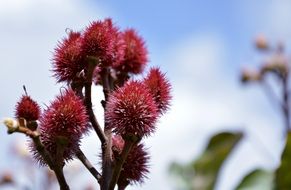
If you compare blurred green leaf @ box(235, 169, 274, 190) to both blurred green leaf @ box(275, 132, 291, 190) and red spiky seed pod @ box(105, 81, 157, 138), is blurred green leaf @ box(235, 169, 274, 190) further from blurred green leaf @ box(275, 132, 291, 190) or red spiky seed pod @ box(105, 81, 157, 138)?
red spiky seed pod @ box(105, 81, 157, 138)

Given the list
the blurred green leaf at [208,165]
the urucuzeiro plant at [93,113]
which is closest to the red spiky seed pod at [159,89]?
the urucuzeiro plant at [93,113]

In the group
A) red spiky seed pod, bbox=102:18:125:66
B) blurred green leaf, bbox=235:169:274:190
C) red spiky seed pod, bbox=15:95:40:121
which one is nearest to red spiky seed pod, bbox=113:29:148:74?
red spiky seed pod, bbox=102:18:125:66

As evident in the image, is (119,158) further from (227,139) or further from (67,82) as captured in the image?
(227,139)

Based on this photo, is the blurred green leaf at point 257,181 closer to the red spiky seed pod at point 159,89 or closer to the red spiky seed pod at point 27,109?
the red spiky seed pod at point 159,89

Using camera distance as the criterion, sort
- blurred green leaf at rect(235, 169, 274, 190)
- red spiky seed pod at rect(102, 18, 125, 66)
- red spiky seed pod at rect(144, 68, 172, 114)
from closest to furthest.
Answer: red spiky seed pod at rect(144, 68, 172, 114) → red spiky seed pod at rect(102, 18, 125, 66) → blurred green leaf at rect(235, 169, 274, 190)

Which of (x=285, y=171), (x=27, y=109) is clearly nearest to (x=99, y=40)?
(x=27, y=109)

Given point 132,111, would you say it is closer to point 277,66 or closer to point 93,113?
point 93,113
